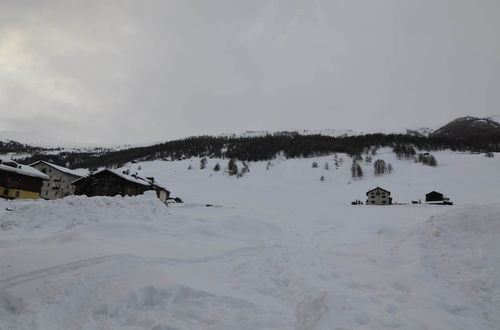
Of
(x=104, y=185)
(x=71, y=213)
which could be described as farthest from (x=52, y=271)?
(x=104, y=185)

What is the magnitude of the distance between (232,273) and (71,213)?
35.1 feet

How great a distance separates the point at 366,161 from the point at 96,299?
11996 cm

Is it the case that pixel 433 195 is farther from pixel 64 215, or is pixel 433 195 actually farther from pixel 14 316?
pixel 14 316

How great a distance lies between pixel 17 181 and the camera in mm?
46344

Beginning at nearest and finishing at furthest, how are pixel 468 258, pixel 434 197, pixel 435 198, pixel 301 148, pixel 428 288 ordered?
pixel 428 288, pixel 468 258, pixel 435 198, pixel 434 197, pixel 301 148

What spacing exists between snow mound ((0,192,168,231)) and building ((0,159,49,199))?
36115mm

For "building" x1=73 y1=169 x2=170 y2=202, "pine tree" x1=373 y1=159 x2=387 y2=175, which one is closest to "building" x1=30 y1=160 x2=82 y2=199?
"building" x1=73 y1=169 x2=170 y2=202

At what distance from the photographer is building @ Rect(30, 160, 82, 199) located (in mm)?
70750

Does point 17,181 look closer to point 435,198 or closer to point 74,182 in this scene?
point 74,182

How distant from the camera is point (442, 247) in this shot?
1148 centimetres

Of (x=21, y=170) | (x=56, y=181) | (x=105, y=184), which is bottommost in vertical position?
(x=105, y=184)

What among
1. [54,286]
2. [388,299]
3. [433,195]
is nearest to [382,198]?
[433,195]

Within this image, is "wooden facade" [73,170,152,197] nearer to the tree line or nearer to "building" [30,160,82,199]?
"building" [30,160,82,199]

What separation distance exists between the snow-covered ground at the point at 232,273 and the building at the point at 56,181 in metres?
62.5
